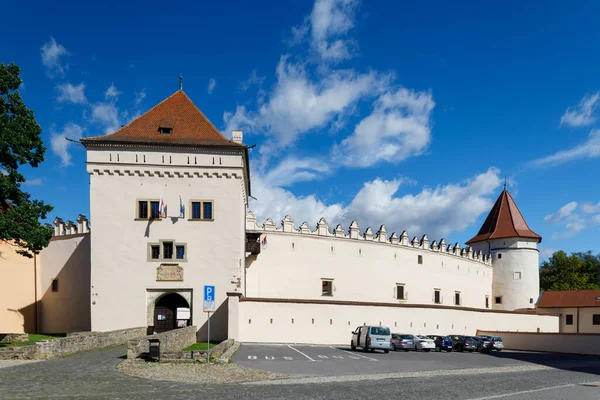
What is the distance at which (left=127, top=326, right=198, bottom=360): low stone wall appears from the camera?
18125mm

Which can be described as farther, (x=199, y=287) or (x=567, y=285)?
(x=567, y=285)

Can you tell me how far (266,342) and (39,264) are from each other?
16547mm

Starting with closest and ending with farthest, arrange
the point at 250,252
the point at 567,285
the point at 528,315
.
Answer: the point at 250,252
the point at 528,315
the point at 567,285

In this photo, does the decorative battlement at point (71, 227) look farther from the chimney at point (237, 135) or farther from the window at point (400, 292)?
the window at point (400, 292)

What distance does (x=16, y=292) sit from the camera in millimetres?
35469

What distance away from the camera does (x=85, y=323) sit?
3509 centimetres

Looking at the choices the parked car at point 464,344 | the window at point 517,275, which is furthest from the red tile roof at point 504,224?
the parked car at point 464,344

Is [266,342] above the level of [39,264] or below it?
below

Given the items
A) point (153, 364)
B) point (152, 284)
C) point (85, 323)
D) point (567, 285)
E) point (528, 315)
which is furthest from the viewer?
point (567, 285)

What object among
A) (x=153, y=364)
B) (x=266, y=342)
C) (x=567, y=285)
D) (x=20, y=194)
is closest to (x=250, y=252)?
(x=266, y=342)

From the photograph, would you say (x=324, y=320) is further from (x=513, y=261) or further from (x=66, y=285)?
(x=513, y=261)

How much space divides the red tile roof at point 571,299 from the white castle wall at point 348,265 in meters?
9.67

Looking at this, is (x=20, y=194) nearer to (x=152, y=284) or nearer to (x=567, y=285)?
(x=152, y=284)

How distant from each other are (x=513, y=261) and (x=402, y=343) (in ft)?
92.7
